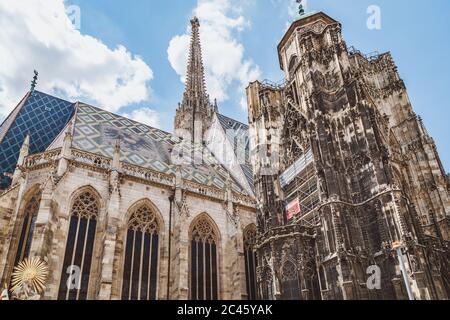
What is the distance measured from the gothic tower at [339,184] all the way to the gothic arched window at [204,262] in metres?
3.11

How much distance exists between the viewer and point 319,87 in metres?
17.4

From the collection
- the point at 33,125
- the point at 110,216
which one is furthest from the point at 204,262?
the point at 33,125

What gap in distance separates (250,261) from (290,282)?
5998 millimetres

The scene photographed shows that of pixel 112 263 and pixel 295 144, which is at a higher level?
pixel 295 144

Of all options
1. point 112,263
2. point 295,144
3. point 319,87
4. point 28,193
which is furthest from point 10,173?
point 319,87

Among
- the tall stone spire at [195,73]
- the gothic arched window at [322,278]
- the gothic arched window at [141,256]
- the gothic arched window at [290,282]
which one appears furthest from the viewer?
the tall stone spire at [195,73]

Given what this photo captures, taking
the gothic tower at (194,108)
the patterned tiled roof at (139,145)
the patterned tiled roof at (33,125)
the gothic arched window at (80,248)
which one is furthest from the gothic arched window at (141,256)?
the gothic tower at (194,108)

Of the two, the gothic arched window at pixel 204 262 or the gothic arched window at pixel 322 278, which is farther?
the gothic arched window at pixel 204 262

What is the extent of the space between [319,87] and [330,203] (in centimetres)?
620

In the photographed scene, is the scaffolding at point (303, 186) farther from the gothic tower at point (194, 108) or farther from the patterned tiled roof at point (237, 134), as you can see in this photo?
the gothic tower at point (194, 108)

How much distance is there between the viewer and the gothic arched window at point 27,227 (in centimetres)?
1482

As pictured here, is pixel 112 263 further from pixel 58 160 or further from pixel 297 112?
pixel 297 112

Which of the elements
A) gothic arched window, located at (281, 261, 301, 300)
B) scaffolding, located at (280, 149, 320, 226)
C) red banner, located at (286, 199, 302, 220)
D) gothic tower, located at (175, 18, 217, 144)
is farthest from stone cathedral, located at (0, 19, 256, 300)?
gothic tower, located at (175, 18, 217, 144)

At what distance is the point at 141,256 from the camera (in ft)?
55.2
